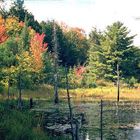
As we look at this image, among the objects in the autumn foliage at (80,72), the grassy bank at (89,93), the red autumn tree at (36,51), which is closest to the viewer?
the grassy bank at (89,93)

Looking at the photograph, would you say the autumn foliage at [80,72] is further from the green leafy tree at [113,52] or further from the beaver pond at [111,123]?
the beaver pond at [111,123]

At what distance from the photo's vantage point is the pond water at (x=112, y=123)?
101 feet

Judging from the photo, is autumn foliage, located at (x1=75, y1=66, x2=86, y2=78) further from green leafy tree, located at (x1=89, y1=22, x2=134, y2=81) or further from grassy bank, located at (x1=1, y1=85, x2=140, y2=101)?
grassy bank, located at (x1=1, y1=85, x2=140, y2=101)

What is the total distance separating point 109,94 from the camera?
71500 millimetres

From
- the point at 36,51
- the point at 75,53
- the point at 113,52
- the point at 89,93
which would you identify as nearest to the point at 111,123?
the point at 89,93

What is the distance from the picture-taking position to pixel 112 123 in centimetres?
3809

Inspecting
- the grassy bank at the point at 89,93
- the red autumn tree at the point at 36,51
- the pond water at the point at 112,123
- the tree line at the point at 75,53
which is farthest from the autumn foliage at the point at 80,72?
the pond water at the point at 112,123

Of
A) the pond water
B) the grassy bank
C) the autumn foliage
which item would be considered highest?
the autumn foliage

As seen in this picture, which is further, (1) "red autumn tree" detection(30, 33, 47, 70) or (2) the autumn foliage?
(2) the autumn foliage

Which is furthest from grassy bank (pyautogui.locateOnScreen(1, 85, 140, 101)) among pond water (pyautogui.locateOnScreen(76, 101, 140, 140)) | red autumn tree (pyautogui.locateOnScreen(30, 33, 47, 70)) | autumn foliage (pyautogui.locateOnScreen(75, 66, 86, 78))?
pond water (pyautogui.locateOnScreen(76, 101, 140, 140))

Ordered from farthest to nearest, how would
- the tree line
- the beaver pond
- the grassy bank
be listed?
the tree line, the grassy bank, the beaver pond

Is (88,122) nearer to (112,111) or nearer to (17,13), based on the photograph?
(112,111)

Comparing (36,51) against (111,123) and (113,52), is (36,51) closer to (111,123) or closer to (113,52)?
(113,52)

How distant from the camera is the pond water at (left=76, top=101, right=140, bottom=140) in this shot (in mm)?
30714
